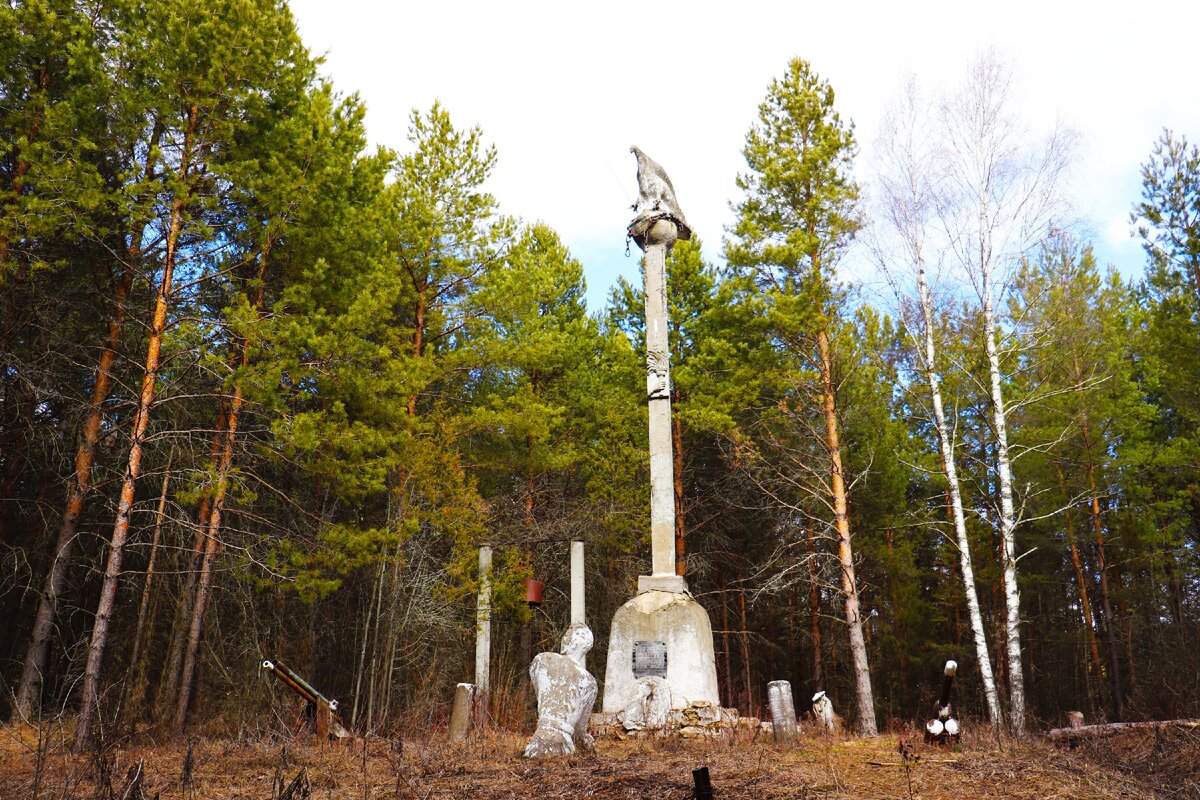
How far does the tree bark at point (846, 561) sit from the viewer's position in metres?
12.7

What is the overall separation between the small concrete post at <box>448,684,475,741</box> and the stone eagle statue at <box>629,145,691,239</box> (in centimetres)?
746

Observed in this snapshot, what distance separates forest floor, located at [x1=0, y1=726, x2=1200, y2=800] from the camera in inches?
220

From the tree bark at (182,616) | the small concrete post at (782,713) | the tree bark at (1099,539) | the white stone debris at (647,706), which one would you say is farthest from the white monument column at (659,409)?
the tree bark at (1099,539)

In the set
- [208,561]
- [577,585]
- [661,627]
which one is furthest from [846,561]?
[208,561]

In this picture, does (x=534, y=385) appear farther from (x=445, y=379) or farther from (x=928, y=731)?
(x=928, y=731)

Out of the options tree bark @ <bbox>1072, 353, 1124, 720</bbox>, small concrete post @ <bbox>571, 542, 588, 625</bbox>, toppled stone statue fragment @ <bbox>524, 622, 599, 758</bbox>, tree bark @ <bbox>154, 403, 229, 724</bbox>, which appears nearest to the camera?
toppled stone statue fragment @ <bbox>524, 622, 599, 758</bbox>

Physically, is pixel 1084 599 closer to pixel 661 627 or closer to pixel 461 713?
pixel 661 627

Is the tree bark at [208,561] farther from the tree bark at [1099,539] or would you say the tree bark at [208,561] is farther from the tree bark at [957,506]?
the tree bark at [1099,539]

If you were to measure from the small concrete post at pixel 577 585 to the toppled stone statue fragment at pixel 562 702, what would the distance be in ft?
15.6

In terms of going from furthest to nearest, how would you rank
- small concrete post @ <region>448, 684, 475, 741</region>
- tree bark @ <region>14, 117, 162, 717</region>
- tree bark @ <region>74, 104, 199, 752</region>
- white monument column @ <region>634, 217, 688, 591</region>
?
white monument column @ <region>634, 217, 688, 591</region> → small concrete post @ <region>448, 684, 475, 741</region> → tree bark @ <region>14, 117, 162, 717</region> → tree bark @ <region>74, 104, 199, 752</region>

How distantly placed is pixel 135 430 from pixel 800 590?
16.7 metres

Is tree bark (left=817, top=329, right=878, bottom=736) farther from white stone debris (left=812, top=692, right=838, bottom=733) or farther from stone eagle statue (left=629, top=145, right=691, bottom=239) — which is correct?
stone eagle statue (left=629, top=145, right=691, bottom=239)

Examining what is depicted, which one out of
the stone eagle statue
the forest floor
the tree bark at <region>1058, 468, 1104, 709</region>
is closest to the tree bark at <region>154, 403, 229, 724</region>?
the forest floor

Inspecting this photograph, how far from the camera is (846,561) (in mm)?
13375
